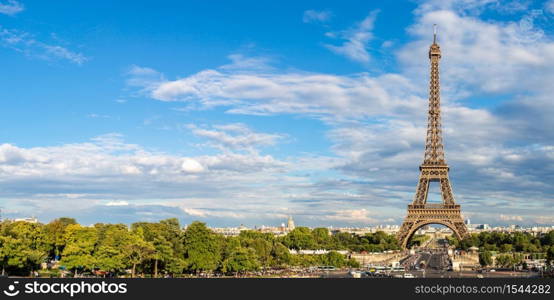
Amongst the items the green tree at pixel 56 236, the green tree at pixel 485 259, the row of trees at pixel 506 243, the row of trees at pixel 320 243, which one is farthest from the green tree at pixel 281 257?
the row of trees at pixel 506 243

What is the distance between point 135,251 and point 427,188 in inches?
2501

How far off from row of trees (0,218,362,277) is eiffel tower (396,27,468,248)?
30413 millimetres

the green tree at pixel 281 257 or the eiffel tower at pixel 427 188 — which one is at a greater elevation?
the eiffel tower at pixel 427 188

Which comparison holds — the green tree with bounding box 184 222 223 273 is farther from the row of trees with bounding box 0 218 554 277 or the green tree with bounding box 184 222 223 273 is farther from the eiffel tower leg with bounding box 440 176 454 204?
the eiffel tower leg with bounding box 440 176 454 204

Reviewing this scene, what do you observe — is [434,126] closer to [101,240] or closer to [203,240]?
[203,240]

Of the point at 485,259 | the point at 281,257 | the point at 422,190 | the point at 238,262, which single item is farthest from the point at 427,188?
the point at 238,262

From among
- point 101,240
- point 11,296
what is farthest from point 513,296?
point 101,240

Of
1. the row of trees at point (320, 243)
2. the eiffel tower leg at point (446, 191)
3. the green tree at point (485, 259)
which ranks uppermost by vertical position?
the eiffel tower leg at point (446, 191)

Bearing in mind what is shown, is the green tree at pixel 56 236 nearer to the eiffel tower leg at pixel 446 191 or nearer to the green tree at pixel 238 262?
the green tree at pixel 238 262

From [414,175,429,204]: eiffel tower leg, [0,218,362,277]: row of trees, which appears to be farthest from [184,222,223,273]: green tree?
[414,175,429,204]: eiffel tower leg

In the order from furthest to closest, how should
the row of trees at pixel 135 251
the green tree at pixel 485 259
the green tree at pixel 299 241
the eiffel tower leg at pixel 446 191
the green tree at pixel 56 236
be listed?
the green tree at pixel 299 241
the eiffel tower leg at pixel 446 191
the green tree at pixel 485 259
the green tree at pixel 56 236
the row of trees at pixel 135 251

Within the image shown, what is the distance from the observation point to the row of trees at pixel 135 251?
2601 inches

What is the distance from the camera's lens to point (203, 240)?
74500 millimetres

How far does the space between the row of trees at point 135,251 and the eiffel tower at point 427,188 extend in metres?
30.4
